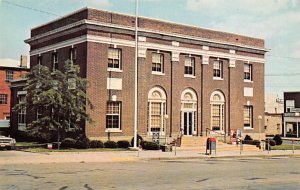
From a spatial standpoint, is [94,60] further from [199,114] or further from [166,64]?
[199,114]

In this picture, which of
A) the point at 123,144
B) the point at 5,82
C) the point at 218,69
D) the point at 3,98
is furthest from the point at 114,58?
the point at 3,98

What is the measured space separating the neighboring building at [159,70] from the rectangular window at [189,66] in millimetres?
90

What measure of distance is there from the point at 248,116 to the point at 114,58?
16.5 meters

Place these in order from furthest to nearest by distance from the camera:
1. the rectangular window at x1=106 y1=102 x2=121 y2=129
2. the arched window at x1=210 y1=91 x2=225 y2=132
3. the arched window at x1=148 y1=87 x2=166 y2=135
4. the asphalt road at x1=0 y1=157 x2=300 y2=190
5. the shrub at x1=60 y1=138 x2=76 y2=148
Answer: the arched window at x1=210 y1=91 x2=225 y2=132 < the arched window at x1=148 y1=87 x2=166 y2=135 < the rectangular window at x1=106 y1=102 x2=121 y2=129 < the shrub at x1=60 y1=138 x2=76 y2=148 < the asphalt road at x1=0 y1=157 x2=300 y2=190

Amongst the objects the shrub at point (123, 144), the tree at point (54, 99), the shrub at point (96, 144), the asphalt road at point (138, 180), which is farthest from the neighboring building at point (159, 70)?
the asphalt road at point (138, 180)

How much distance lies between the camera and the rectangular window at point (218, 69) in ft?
139

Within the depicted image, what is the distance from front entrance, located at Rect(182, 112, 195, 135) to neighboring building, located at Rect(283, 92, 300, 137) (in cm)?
3575

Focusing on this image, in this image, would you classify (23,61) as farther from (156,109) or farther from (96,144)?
(96,144)

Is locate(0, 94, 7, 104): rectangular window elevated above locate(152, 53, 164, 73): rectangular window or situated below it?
below

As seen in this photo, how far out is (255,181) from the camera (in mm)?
15469

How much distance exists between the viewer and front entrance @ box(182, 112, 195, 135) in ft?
132

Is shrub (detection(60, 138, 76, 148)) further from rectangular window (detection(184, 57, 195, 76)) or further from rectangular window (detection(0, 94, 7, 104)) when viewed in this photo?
rectangular window (detection(0, 94, 7, 104))

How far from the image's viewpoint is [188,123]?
40344mm

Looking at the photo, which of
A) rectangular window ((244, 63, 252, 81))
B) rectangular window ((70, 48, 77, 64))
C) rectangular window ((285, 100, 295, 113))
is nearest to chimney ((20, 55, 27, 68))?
rectangular window ((70, 48, 77, 64))
